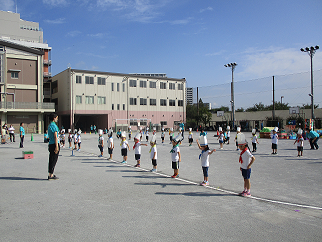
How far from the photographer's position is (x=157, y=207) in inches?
229

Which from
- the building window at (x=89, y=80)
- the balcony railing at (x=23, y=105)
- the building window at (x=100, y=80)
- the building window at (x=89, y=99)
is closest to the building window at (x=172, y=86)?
the building window at (x=100, y=80)

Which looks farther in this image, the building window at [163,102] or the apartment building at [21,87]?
the building window at [163,102]

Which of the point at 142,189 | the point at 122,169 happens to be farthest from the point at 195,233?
the point at 122,169

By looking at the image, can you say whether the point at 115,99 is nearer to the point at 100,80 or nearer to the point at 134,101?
the point at 134,101

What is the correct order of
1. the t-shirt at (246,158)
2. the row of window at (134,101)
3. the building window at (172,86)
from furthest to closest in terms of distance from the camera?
1. the building window at (172,86)
2. the row of window at (134,101)
3. the t-shirt at (246,158)

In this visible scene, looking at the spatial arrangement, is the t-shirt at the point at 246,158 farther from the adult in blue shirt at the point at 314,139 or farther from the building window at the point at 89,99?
the building window at the point at 89,99

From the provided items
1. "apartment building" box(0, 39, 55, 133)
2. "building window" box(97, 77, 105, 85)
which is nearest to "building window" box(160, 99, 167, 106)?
"building window" box(97, 77, 105, 85)

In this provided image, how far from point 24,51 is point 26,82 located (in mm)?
5756

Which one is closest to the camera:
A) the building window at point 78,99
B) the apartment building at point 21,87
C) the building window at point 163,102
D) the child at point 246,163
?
the child at point 246,163

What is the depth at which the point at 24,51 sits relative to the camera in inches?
1826

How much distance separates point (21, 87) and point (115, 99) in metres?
18.6

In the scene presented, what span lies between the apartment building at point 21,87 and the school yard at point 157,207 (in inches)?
1588

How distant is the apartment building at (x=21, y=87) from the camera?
43.8 meters

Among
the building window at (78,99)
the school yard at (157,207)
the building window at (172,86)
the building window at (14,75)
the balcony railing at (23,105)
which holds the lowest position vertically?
the school yard at (157,207)
